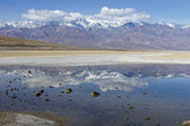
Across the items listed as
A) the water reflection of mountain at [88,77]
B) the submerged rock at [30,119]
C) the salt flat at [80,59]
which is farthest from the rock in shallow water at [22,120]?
the salt flat at [80,59]

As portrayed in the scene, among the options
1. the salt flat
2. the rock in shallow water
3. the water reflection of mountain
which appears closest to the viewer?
the rock in shallow water

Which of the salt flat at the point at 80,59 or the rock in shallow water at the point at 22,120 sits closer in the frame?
the rock in shallow water at the point at 22,120

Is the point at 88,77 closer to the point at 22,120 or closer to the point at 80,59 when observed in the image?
the point at 22,120

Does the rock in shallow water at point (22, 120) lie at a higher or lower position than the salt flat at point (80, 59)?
lower

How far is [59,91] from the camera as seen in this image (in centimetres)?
2159

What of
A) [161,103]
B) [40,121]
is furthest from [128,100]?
[40,121]

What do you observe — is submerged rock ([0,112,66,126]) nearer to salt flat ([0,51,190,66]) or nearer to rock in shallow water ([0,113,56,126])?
rock in shallow water ([0,113,56,126])

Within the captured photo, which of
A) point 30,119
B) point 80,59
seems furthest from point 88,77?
point 80,59

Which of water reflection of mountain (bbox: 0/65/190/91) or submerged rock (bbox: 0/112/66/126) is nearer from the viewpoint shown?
submerged rock (bbox: 0/112/66/126)

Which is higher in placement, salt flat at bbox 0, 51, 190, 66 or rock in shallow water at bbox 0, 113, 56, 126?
salt flat at bbox 0, 51, 190, 66

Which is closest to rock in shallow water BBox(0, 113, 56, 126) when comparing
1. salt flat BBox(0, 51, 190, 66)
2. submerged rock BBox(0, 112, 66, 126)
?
submerged rock BBox(0, 112, 66, 126)

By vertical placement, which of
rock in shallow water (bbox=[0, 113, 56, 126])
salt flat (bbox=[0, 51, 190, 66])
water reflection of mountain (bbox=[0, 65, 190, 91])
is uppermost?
salt flat (bbox=[0, 51, 190, 66])

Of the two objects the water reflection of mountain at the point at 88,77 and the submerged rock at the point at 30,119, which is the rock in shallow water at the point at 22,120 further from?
the water reflection of mountain at the point at 88,77

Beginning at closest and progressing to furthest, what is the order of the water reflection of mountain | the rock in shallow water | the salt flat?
the rock in shallow water < the water reflection of mountain < the salt flat
